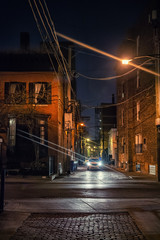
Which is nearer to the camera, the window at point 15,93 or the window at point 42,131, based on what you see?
the window at point 15,93

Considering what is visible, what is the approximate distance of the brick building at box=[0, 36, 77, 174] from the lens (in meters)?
25.5

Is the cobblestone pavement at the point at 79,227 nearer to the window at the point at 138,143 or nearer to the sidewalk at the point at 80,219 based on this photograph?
the sidewalk at the point at 80,219

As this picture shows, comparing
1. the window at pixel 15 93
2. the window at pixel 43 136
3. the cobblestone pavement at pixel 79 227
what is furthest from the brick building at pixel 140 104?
the cobblestone pavement at pixel 79 227

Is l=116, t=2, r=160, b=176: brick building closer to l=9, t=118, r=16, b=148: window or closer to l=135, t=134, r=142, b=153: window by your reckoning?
l=135, t=134, r=142, b=153: window

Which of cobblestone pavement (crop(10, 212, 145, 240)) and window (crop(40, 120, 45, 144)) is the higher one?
window (crop(40, 120, 45, 144))

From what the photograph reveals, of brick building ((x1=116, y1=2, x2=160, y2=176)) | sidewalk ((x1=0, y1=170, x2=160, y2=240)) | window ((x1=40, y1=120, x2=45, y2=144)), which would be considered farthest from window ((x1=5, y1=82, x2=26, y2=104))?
sidewalk ((x1=0, y1=170, x2=160, y2=240))

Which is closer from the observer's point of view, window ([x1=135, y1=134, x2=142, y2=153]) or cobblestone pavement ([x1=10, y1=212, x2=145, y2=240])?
cobblestone pavement ([x1=10, y1=212, x2=145, y2=240])

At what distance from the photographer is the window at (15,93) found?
83.3 feet

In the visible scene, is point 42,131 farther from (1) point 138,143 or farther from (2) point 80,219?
(2) point 80,219

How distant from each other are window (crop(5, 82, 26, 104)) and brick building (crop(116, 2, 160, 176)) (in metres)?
9.02

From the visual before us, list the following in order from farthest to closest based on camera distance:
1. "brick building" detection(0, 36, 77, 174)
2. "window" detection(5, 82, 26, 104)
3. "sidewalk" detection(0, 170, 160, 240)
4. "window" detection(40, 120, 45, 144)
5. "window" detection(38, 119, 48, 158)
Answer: "window" detection(40, 120, 45, 144) → "window" detection(38, 119, 48, 158) → "brick building" detection(0, 36, 77, 174) → "window" detection(5, 82, 26, 104) → "sidewalk" detection(0, 170, 160, 240)

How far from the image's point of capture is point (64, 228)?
7070mm

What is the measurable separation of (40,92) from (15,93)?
2105mm

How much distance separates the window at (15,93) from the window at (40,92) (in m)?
0.68
